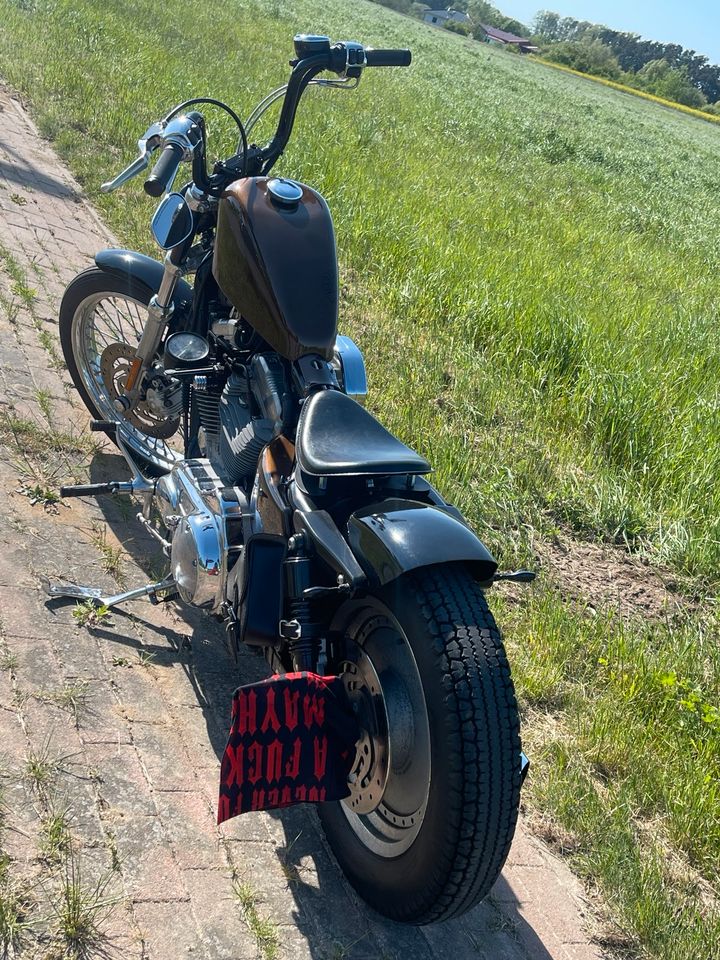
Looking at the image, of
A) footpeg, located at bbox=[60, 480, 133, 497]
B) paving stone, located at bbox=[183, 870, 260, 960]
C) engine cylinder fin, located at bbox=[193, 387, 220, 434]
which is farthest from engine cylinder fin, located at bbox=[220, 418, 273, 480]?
paving stone, located at bbox=[183, 870, 260, 960]

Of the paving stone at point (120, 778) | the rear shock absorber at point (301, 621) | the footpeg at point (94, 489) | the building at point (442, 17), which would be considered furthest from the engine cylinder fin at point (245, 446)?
the building at point (442, 17)

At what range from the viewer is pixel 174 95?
11.3 m

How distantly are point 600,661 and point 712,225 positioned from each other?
15338mm

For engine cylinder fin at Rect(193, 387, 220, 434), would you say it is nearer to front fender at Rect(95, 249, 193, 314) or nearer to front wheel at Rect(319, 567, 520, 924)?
front fender at Rect(95, 249, 193, 314)

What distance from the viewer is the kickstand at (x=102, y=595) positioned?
123 inches

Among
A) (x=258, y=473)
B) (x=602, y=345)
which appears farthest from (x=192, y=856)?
(x=602, y=345)

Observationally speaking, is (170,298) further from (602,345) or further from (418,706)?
(602,345)

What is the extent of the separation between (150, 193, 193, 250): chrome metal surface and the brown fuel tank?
31cm

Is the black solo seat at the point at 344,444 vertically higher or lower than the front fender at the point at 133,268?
higher

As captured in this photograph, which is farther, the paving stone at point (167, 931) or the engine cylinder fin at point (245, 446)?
the engine cylinder fin at point (245, 446)

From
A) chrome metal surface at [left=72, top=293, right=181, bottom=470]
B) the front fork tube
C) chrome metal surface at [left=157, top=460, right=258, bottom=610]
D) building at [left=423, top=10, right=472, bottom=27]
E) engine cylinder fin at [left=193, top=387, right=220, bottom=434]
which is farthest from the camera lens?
building at [left=423, top=10, right=472, bottom=27]

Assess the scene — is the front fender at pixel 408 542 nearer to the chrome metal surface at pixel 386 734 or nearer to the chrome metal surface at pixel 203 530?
the chrome metal surface at pixel 386 734

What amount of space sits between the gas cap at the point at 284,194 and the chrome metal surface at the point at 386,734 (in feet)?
4.41

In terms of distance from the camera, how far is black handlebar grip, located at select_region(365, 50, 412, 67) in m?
3.34
